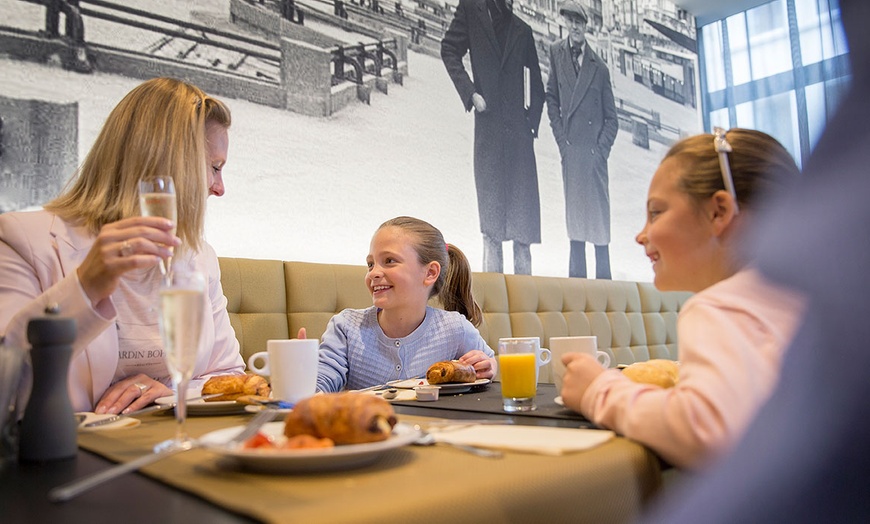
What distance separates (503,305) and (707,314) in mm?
2494

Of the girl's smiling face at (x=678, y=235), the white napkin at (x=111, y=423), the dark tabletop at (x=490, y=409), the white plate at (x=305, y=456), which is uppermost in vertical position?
the girl's smiling face at (x=678, y=235)

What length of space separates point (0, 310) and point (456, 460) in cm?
97

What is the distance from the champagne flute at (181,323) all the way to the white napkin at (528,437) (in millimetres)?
303

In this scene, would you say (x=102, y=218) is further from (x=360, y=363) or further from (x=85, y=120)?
(x=85, y=120)

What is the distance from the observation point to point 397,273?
2180 millimetres

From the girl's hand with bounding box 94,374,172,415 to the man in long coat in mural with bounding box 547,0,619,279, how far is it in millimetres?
3281

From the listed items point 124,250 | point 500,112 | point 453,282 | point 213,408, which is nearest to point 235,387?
point 213,408

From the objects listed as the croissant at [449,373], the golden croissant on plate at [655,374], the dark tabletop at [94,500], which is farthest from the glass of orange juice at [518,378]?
the dark tabletop at [94,500]

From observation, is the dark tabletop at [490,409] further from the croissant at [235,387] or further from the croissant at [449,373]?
the croissant at [235,387]

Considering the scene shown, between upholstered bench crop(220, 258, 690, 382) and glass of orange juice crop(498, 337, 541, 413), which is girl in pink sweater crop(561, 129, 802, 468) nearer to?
glass of orange juice crop(498, 337, 541, 413)

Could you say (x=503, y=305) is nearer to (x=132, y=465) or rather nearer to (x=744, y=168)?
(x=744, y=168)

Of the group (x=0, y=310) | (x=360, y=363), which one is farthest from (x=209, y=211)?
(x=0, y=310)

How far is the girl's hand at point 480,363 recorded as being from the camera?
68.4 inches

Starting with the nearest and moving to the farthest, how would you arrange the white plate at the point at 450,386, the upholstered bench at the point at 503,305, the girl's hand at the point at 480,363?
1. the white plate at the point at 450,386
2. the girl's hand at the point at 480,363
3. the upholstered bench at the point at 503,305
